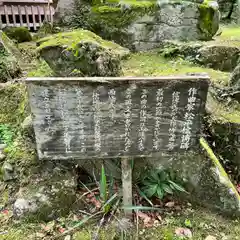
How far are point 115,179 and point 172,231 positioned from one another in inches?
36.3

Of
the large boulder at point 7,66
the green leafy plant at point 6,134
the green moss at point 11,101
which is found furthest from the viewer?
the large boulder at point 7,66

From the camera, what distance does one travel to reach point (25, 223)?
311 cm

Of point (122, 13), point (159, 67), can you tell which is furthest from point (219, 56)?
point (122, 13)

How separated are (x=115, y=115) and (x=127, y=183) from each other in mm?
903

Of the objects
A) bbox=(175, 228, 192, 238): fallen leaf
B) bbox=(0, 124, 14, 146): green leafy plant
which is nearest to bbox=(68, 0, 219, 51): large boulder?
bbox=(0, 124, 14, 146): green leafy plant

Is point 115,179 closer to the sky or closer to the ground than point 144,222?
closer to the sky

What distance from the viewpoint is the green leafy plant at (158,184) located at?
336cm

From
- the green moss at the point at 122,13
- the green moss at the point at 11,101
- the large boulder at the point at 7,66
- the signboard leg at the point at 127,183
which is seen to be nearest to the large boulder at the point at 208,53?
the green moss at the point at 122,13

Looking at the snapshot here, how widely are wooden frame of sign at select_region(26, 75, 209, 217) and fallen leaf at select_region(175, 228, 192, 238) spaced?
1000 mm

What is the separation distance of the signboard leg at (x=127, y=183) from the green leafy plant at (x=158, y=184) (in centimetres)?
34

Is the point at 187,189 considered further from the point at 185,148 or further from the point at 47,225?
the point at 47,225

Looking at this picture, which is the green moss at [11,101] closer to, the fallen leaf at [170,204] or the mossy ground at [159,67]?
the mossy ground at [159,67]

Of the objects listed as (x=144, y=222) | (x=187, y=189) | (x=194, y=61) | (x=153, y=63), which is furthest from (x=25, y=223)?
(x=194, y=61)

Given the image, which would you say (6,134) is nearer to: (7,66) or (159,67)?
(7,66)
